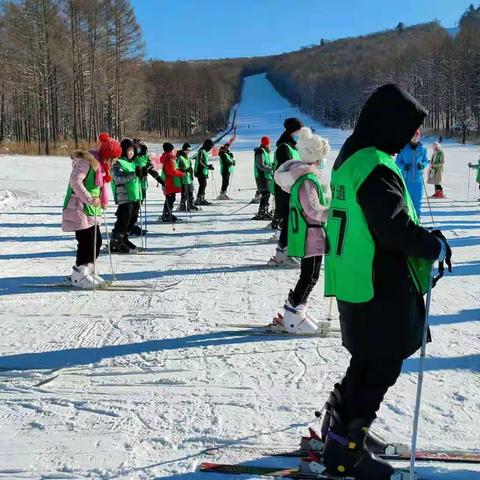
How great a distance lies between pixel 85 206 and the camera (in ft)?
20.6

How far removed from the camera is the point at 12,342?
4.75 m

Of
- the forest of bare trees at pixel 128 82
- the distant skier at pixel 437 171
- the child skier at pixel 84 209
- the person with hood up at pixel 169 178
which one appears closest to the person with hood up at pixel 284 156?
the child skier at pixel 84 209

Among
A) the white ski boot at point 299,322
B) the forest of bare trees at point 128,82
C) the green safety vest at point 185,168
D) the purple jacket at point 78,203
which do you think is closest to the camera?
the white ski boot at point 299,322

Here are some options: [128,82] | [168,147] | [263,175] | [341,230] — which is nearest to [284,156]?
[263,175]

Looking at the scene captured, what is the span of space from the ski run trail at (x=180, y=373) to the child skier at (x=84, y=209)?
31 centimetres

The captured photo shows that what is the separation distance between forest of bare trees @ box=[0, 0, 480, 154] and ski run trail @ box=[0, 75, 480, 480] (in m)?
30.4

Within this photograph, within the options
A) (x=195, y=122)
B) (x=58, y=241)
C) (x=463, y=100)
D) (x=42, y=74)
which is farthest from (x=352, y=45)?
(x=58, y=241)

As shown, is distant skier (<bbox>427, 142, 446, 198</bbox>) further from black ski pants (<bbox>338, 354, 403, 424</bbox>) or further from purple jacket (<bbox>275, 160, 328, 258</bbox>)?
black ski pants (<bbox>338, 354, 403, 424</bbox>)

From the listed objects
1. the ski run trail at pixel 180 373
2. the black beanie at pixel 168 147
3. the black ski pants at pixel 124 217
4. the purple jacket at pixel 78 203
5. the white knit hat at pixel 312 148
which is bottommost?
the ski run trail at pixel 180 373

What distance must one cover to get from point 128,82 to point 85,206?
44802 mm

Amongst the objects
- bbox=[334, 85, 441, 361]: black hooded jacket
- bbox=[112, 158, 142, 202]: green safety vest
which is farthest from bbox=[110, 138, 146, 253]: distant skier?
bbox=[334, 85, 441, 361]: black hooded jacket

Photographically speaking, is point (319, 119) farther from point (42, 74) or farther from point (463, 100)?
point (42, 74)

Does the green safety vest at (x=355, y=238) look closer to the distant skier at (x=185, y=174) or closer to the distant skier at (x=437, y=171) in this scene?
the distant skier at (x=185, y=174)

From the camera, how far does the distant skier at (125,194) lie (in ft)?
28.3
